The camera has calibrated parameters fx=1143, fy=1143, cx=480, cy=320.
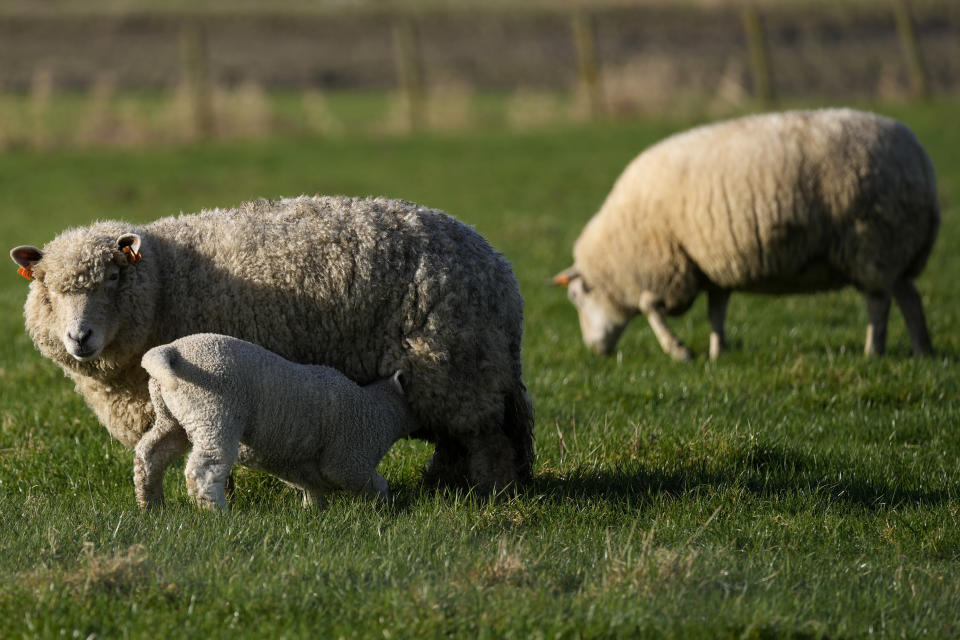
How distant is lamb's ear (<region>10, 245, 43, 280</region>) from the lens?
15.2 feet

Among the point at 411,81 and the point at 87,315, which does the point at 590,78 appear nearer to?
the point at 411,81

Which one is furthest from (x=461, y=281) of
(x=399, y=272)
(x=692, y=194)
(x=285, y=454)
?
(x=692, y=194)

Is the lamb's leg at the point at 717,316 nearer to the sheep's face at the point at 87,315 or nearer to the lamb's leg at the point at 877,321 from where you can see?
the lamb's leg at the point at 877,321

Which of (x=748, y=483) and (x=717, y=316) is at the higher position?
(x=748, y=483)

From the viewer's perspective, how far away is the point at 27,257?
4688mm

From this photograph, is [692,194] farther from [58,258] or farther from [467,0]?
[467,0]

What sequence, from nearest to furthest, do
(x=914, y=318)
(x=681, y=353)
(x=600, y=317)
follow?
(x=914, y=318), (x=681, y=353), (x=600, y=317)

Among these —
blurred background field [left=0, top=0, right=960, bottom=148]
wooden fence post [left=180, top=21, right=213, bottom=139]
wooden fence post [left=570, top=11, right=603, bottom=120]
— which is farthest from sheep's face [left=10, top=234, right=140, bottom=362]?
wooden fence post [left=570, top=11, right=603, bottom=120]

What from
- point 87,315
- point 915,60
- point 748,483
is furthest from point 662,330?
point 915,60

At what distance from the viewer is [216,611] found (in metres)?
3.45

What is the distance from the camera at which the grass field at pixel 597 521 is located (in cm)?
347

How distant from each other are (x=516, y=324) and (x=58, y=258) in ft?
6.34

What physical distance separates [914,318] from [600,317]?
237cm

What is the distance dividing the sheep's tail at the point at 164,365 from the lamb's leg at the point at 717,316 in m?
5.17
